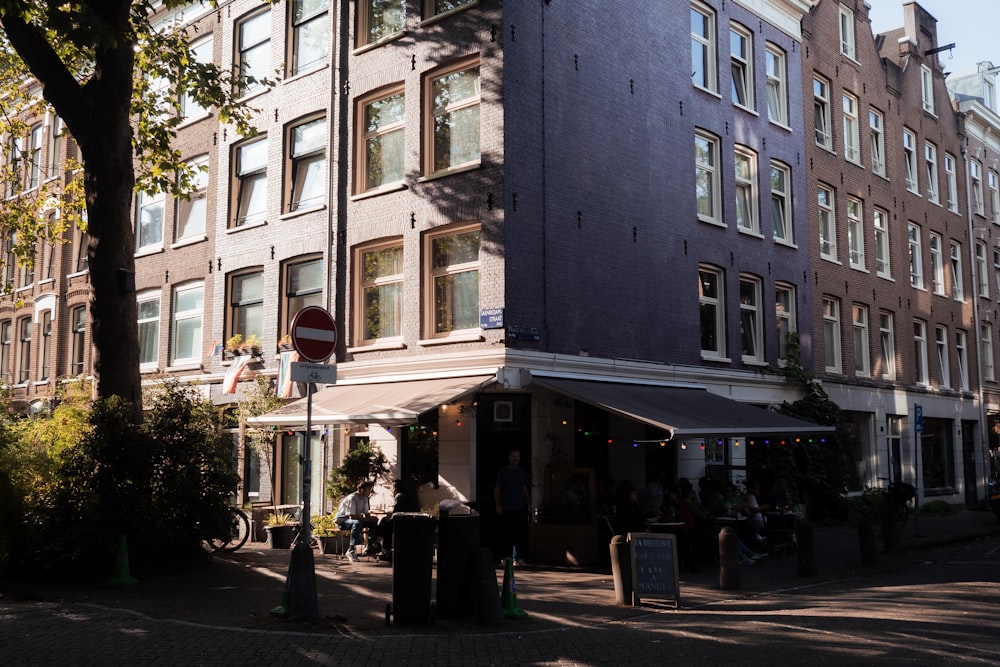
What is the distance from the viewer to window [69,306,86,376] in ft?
92.2

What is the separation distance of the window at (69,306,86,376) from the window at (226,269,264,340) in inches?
327

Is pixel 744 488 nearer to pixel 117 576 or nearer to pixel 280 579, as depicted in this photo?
pixel 280 579

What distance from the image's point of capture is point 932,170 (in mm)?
31859

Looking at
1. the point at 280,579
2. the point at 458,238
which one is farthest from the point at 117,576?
the point at 458,238

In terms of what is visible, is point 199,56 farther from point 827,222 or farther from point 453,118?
point 827,222

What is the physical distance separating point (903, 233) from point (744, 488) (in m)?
12.6

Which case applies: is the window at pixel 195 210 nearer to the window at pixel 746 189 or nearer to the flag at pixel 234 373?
the flag at pixel 234 373

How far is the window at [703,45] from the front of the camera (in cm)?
2145

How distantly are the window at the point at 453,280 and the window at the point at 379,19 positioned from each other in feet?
15.0

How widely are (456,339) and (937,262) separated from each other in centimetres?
2168

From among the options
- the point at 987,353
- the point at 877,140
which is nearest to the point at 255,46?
the point at 877,140

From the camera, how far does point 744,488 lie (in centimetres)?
2081

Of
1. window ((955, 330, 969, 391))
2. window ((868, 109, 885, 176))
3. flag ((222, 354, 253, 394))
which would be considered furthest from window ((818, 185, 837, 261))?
flag ((222, 354, 253, 394))

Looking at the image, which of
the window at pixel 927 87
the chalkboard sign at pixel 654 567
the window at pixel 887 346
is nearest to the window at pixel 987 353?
the window at pixel 887 346
